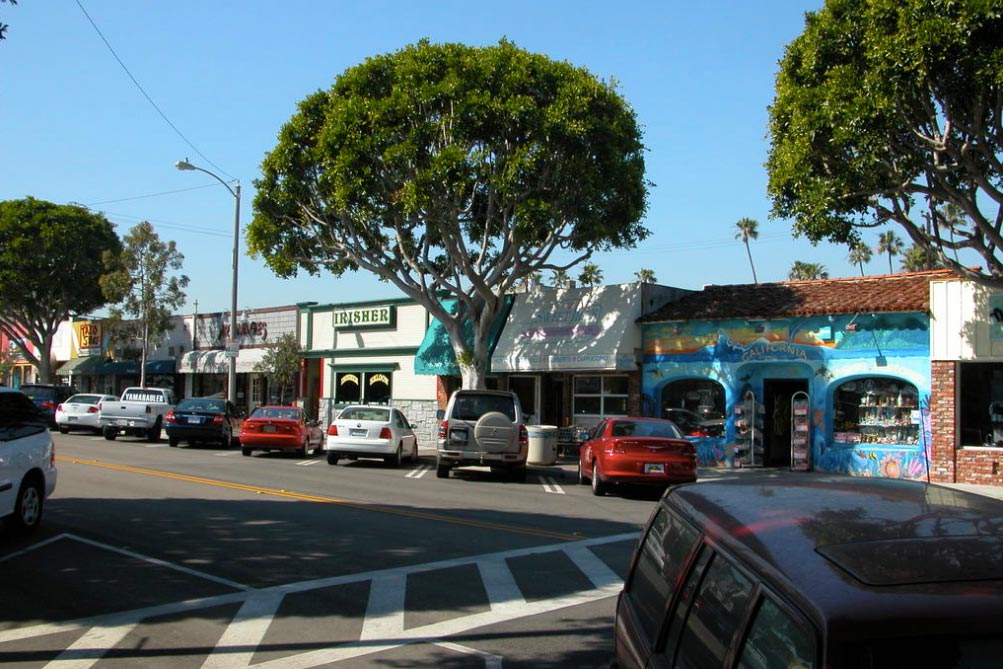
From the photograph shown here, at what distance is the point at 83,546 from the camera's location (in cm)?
993

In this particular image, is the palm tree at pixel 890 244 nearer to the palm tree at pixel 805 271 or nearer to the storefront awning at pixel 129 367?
the palm tree at pixel 805 271

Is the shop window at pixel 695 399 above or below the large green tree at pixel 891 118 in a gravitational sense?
below

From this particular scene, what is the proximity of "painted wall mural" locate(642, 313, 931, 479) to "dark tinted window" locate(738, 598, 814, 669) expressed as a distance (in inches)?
763

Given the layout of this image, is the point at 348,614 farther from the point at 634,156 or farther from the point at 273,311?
the point at 273,311

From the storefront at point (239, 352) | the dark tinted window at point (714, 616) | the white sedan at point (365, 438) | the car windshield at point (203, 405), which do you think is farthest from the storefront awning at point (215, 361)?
the dark tinted window at point (714, 616)

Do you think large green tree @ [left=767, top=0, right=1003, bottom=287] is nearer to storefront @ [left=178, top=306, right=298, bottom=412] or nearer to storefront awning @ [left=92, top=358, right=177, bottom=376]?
storefront @ [left=178, top=306, right=298, bottom=412]

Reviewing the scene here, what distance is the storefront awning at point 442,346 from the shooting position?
1147 inches

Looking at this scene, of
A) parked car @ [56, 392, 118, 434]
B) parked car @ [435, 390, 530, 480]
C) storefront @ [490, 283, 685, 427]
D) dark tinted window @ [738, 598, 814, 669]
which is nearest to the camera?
dark tinted window @ [738, 598, 814, 669]

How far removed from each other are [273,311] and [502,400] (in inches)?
833

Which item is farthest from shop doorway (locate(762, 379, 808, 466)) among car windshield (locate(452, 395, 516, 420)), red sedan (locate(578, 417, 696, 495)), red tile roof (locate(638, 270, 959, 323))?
red sedan (locate(578, 417, 696, 495))

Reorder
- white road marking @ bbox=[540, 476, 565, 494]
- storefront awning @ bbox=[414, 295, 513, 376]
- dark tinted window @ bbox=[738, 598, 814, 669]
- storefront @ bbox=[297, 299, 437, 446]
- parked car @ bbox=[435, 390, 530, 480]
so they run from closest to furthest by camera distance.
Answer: dark tinted window @ bbox=[738, 598, 814, 669] → white road marking @ bbox=[540, 476, 565, 494] → parked car @ bbox=[435, 390, 530, 480] → storefront awning @ bbox=[414, 295, 513, 376] → storefront @ bbox=[297, 299, 437, 446]

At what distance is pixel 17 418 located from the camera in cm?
1034

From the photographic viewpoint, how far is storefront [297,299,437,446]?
32219 mm

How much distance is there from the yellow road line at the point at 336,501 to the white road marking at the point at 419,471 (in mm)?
4489
